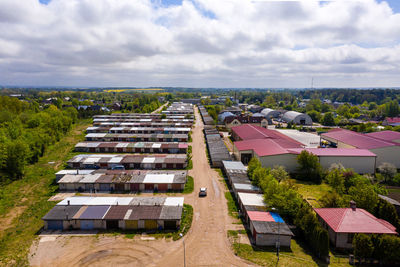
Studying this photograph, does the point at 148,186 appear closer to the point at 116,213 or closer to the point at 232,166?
the point at 116,213

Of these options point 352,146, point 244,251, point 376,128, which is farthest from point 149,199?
point 376,128

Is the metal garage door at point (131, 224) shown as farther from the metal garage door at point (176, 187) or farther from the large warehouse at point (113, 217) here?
the metal garage door at point (176, 187)

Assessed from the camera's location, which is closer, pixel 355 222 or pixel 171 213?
pixel 355 222

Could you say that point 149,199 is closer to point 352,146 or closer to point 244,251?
point 244,251

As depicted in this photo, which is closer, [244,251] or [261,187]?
[244,251]

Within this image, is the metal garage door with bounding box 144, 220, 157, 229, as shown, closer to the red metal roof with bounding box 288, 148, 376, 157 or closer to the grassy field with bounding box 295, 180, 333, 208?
the grassy field with bounding box 295, 180, 333, 208

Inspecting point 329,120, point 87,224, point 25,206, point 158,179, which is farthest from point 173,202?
point 329,120
